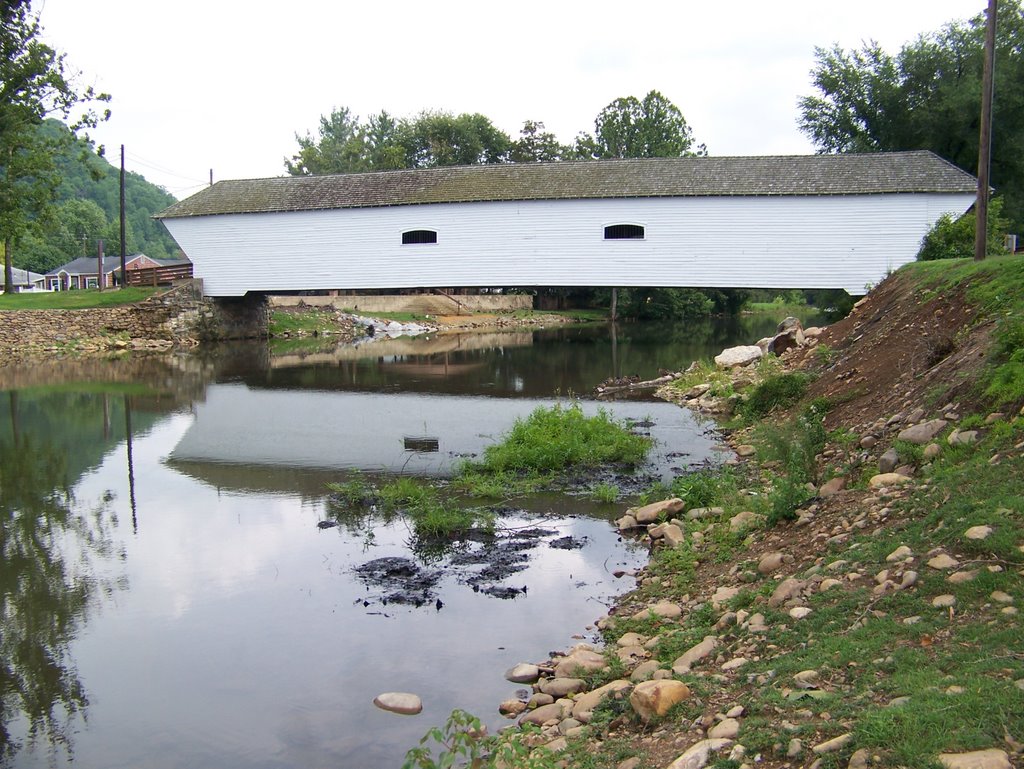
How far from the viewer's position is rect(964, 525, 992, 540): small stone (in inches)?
175

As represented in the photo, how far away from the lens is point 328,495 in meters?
9.71

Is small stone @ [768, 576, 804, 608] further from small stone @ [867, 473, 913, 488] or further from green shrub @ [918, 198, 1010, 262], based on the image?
green shrub @ [918, 198, 1010, 262]

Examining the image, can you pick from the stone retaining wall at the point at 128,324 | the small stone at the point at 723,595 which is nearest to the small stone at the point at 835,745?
the small stone at the point at 723,595

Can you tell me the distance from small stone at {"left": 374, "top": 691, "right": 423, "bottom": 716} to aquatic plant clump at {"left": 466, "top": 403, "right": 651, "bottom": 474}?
5.33 meters

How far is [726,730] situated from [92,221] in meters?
75.8

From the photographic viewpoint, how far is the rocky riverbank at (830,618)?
3.33 m

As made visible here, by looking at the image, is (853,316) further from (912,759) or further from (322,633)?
(912,759)

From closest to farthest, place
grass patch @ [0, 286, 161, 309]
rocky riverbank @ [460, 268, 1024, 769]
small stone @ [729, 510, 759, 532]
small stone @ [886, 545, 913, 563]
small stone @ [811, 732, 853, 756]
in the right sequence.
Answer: small stone @ [811, 732, 853, 756] → rocky riverbank @ [460, 268, 1024, 769] → small stone @ [886, 545, 913, 563] → small stone @ [729, 510, 759, 532] → grass patch @ [0, 286, 161, 309]

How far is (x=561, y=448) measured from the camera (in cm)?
1071

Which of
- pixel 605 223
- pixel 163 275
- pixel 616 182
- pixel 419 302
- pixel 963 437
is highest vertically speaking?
pixel 616 182

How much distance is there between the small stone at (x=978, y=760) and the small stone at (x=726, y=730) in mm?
850

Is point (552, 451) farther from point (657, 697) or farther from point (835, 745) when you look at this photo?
point (835, 745)

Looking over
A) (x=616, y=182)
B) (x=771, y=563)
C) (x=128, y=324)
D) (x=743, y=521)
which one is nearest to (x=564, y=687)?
(x=771, y=563)

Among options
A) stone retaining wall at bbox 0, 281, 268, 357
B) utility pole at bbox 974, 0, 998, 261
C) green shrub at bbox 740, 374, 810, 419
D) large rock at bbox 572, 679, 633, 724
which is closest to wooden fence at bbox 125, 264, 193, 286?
stone retaining wall at bbox 0, 281, 268, 357
